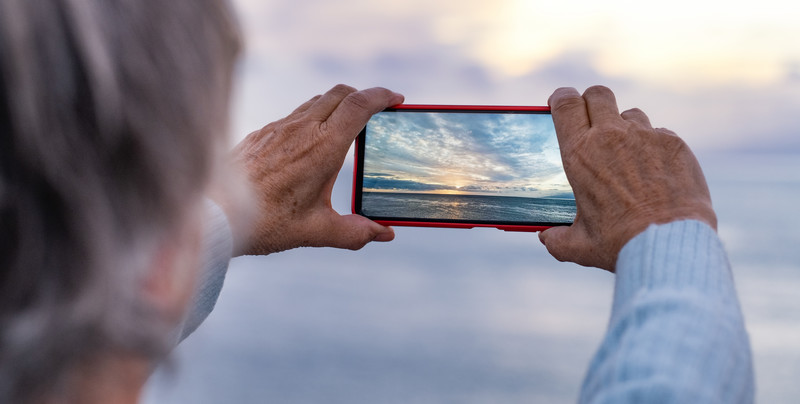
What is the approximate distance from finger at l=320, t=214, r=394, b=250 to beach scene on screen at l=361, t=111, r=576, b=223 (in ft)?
0.30

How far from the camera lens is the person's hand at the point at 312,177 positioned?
9.31 feet

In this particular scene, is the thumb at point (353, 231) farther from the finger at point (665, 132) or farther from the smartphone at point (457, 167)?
the finger at point (665, 132)

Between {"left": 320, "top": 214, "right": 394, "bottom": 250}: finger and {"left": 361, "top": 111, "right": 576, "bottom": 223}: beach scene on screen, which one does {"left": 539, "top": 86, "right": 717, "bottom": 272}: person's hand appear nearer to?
{"left": 361, "top": 111, "right": 576, "bottom": 223}: beach scene on screen

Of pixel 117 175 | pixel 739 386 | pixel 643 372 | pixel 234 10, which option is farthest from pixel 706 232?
pixel 117 175

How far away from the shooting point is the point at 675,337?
128 cm

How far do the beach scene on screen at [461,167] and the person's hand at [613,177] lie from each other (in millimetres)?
283

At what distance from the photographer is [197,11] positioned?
Answer: 2.94ft

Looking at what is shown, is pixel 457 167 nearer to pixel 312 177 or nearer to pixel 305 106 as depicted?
pixel 312 177

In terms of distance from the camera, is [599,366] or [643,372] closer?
[643,372]

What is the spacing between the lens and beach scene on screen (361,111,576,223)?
291 cm

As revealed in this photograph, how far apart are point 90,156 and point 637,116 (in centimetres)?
221

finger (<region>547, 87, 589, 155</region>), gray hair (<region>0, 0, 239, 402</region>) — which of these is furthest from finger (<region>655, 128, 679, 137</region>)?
gray hair (<region>0, 0, 239, 402</region>)

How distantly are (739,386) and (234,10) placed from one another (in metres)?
1.22

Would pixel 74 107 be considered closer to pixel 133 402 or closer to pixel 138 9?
pixel 138 9
